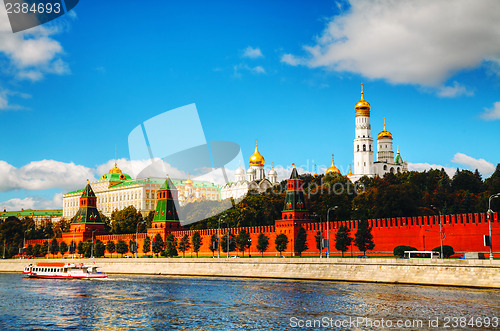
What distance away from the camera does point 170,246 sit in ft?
242

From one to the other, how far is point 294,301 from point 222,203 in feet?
201

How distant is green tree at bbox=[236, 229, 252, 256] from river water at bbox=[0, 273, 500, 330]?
23.2 meters

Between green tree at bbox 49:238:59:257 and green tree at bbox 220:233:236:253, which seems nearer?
green tree at bbox 220:233:236:253

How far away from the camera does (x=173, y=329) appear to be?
24906 millimetres

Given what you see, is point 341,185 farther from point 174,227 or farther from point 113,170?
point 113,170

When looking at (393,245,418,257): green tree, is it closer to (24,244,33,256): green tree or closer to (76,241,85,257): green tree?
(76,241,85,257): green tree

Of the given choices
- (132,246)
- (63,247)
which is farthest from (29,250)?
(132,246)

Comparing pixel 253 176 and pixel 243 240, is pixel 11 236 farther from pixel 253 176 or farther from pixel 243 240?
pixel 253 176

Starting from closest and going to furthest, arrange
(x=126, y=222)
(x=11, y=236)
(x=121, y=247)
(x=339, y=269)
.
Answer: (x=339, y=269)
(x=121, y=247)
(x=126, y=222)
(x=11, y=236)

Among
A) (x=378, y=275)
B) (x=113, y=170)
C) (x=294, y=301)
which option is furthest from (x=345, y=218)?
(x=113, y=170)

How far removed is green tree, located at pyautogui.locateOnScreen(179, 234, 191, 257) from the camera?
242ft

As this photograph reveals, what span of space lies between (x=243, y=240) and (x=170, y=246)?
1205cm

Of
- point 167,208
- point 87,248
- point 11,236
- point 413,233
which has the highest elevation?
point 167,208

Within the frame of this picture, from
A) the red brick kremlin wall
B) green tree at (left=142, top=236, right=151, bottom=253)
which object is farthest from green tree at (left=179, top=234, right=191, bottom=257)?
the red brick kremlin wall
